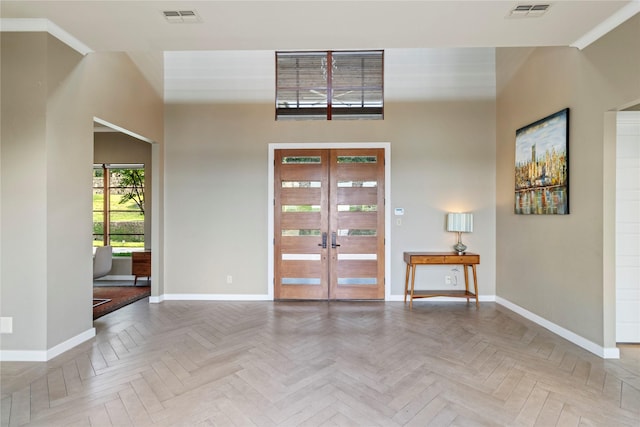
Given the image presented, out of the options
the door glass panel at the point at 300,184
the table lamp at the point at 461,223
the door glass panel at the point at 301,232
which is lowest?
the door glass panel at the point at 301,232

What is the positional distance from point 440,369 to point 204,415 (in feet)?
6.44

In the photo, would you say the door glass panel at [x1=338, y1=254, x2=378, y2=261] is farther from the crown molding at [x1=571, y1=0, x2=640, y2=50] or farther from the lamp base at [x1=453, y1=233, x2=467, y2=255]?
the crown molding at [x1=571, y1=0, x2=640, y2=50]

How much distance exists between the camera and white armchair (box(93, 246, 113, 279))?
5.84 meters

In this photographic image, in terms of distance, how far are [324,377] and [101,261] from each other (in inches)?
197

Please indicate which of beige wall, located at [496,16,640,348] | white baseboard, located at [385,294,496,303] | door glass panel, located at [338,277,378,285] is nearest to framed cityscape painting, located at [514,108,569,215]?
beige wall, located at [496,16,640,348]

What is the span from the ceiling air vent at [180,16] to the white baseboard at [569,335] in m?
4.82

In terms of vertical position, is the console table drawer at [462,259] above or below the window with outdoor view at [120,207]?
below

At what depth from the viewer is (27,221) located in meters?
3.12

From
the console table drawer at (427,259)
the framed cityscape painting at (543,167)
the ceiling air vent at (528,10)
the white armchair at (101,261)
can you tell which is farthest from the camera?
the white armchair at (101,261)

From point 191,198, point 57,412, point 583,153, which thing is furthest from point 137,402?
point 583,153

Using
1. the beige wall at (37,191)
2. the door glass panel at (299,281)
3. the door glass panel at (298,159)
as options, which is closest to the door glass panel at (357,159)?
the door glass panel at (298,159)

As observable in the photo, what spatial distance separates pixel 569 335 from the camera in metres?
3.66

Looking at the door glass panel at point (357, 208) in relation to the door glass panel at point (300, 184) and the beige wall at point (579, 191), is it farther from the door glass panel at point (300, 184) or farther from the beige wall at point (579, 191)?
the beige wall at point (579, 191)

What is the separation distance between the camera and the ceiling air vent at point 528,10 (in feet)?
8.96
